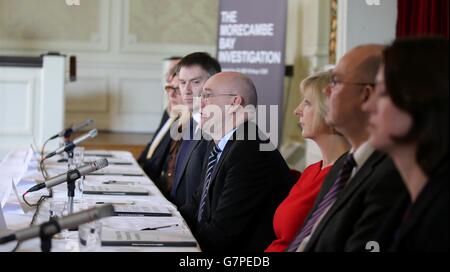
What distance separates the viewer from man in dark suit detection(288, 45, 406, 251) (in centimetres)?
193

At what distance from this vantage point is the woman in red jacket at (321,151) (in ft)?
8.88

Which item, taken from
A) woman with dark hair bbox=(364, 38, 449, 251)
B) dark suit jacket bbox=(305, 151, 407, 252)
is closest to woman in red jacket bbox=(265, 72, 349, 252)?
dark suit jacket bbox=(305, 151, 407, 252)

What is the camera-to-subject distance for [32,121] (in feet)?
23.2

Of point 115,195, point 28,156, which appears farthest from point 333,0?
point 115,195

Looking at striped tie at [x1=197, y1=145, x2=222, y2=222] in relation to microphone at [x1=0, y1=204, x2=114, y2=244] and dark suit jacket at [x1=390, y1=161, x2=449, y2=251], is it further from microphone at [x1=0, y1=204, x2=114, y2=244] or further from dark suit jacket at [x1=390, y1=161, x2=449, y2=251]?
dark suit jacket at [x1=390, y1=161, x2=449, y2=251]

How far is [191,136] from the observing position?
4742mm

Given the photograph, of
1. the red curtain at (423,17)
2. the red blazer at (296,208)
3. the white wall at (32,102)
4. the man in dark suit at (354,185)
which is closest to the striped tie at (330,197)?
the man in dark suit at (354,185)

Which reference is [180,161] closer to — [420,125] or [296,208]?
[296,208]

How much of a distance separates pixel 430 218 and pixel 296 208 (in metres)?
1.18

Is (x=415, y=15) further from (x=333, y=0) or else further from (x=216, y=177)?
(x=216, y=177)

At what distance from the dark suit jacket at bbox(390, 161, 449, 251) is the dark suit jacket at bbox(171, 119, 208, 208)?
2591mm

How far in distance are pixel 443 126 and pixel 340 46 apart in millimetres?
5163

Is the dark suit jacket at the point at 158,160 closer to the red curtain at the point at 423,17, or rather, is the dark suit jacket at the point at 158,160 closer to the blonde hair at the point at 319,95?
the red curtain at the point at 423,17
